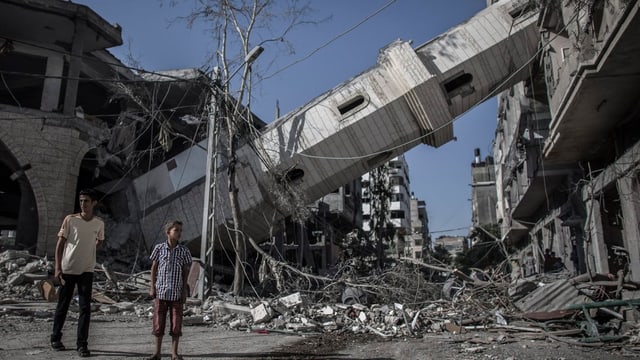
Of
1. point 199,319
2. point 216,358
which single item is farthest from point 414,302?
point 216,358

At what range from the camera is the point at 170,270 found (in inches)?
185

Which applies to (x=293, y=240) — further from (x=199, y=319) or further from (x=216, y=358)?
(x=216, y=358)

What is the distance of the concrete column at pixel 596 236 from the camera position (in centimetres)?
1208

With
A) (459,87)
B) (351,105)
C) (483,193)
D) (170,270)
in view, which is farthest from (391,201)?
(170,270)

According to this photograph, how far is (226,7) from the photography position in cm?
1277

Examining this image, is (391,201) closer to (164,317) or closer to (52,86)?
(52,86)

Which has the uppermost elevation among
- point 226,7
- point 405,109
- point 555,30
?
point 226,7

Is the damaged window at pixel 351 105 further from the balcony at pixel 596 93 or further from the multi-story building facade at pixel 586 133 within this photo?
the balcony at pixel 596 93

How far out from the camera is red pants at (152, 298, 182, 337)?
14.9ft

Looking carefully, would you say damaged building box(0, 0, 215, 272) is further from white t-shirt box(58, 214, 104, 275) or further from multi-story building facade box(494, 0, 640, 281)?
multi-story building facade box(494, 0, 640, 281)

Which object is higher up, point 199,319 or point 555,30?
point 555,30

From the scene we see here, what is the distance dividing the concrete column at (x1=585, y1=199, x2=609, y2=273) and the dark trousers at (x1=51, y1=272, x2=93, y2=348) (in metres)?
12.3

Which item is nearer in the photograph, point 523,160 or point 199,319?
point 199,319

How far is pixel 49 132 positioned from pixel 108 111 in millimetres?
6405
